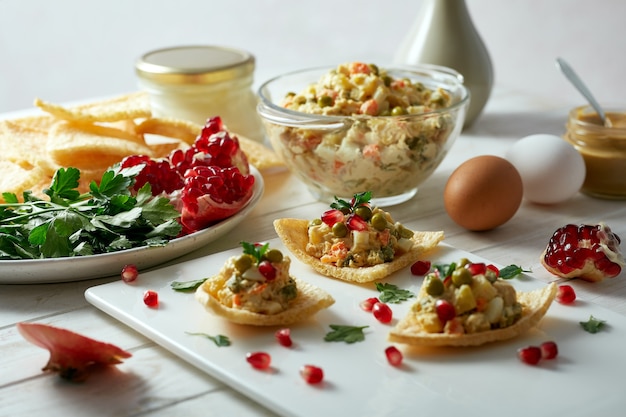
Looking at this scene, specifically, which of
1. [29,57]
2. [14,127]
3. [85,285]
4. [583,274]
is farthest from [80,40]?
[583,274]

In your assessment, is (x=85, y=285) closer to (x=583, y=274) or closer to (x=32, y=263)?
(x=32, y=263)

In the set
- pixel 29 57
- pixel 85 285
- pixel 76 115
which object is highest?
pixel 76 115

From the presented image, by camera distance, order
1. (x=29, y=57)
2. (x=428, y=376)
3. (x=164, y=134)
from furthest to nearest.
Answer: (x=29, y=57)
(x=164, y=134)
(x=428, y=376)

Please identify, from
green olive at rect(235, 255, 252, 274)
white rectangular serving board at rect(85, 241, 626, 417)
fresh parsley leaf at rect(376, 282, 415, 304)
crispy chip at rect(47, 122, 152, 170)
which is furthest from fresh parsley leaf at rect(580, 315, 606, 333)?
crispy chip at rect(47, 122, 152, 170)

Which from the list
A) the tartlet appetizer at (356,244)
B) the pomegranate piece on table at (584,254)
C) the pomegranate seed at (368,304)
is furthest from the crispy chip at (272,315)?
the pomegranate piece on table at (584,254)

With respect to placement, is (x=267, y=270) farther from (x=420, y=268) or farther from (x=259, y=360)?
(x=420, y=268)

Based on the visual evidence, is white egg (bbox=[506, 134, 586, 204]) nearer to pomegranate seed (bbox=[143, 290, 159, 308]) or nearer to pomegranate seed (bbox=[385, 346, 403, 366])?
pomegranate seed (bbox=[385, 346, 403, 366])
